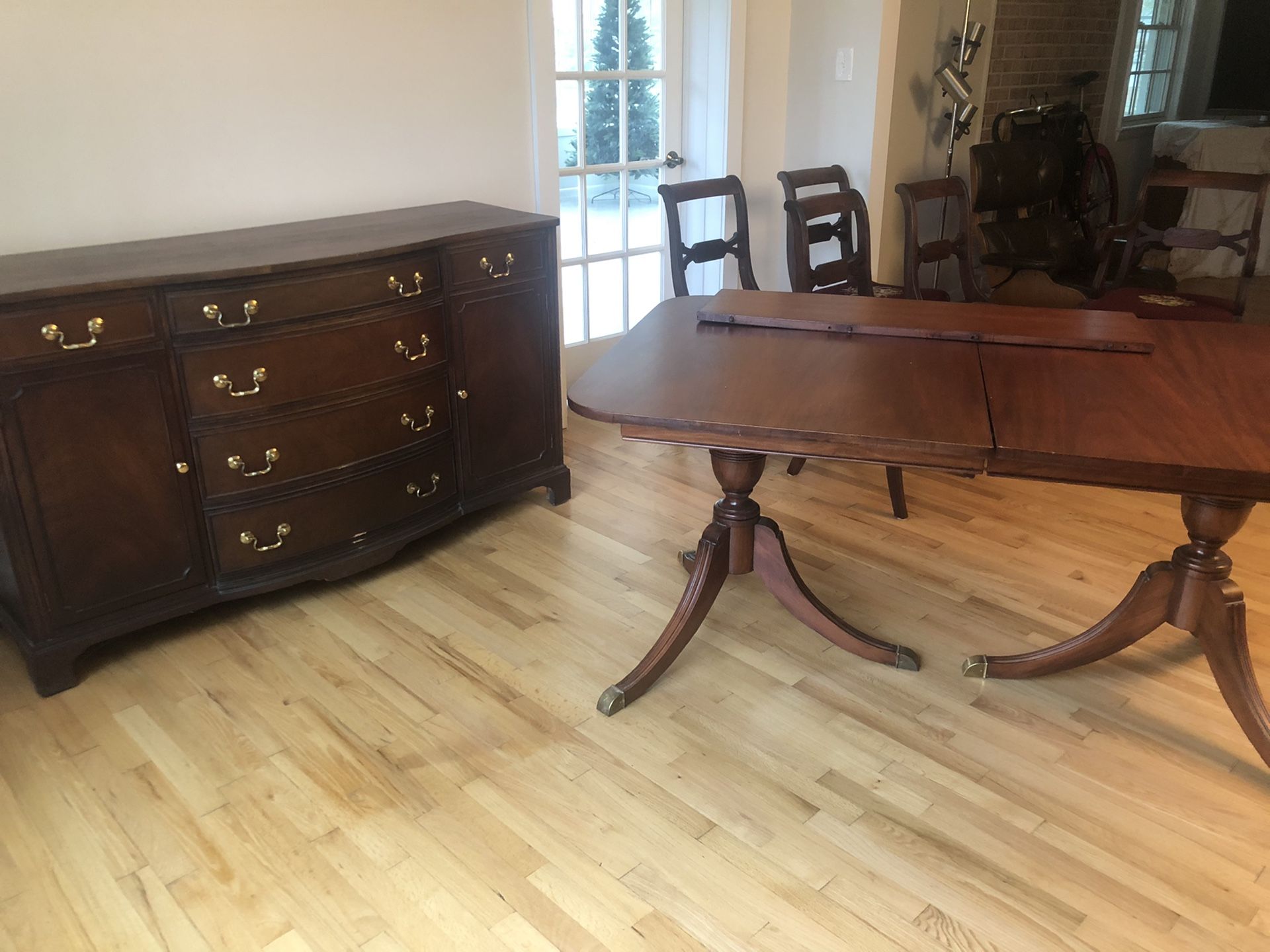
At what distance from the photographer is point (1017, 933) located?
5.20 feet

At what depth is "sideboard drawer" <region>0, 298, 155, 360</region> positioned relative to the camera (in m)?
1.92

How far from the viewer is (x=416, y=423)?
261 centimetres

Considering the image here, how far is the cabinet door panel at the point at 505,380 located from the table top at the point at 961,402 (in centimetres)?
66

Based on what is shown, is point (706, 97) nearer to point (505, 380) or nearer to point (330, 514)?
point (505, 380)

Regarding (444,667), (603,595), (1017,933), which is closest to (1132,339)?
(1017,933)

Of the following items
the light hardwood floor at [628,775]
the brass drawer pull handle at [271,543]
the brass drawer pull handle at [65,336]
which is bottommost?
the light hardwood floor at [628,775]

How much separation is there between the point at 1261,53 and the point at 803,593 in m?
5.79

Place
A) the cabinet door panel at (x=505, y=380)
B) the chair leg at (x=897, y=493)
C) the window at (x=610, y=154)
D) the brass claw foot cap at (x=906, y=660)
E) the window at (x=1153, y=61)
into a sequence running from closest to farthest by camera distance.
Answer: the brass claw foot cap at (x=906, y=660) → the cabinet door panel at (x=505, y=380) → the chair leg at (x=897, y=493) → the window at (x=610, y=154) → the window at (x=1153, y=61)

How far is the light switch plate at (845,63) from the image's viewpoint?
3795mm

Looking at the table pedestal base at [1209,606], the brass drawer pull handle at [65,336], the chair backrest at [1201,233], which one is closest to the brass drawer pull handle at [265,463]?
the brass drawer pull handle at [65,336]

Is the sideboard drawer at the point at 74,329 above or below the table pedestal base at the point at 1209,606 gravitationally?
above

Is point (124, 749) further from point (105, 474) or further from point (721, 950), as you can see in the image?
point (721, 950)

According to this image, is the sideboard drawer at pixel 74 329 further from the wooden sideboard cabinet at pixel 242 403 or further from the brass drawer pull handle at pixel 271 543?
the brass drawer pull handle at pixel 271 543

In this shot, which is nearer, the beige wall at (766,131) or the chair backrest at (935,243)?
the chair backrest at (935,243)
